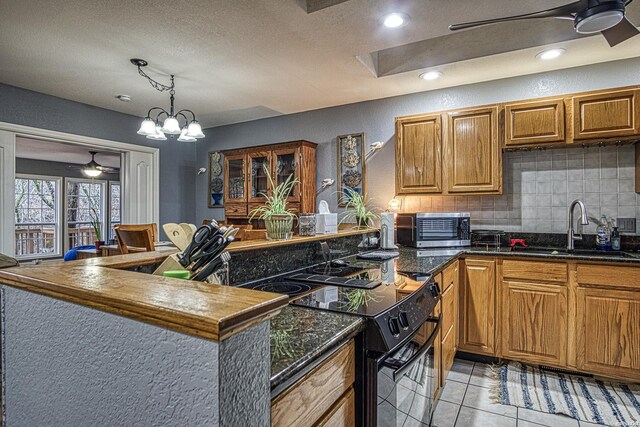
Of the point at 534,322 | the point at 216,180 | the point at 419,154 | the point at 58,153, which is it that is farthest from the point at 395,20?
the point at 58,153

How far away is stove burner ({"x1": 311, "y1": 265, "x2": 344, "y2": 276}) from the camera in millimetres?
1854

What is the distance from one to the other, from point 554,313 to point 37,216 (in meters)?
8.29

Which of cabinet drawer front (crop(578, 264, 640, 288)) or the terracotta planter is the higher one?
the terracotta planter

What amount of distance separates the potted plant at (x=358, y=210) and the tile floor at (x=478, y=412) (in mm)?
1576

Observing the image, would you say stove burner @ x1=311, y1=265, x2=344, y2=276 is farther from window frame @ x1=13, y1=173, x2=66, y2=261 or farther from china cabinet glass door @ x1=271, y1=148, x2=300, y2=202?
window frame @ x1=13, y1=173, x2=66, y2=261

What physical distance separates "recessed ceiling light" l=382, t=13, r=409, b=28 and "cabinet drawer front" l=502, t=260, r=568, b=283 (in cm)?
184

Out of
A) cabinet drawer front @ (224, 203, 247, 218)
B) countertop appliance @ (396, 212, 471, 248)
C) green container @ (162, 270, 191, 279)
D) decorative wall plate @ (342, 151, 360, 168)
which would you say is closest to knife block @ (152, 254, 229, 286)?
green container @ (162, 270, 191, 279)

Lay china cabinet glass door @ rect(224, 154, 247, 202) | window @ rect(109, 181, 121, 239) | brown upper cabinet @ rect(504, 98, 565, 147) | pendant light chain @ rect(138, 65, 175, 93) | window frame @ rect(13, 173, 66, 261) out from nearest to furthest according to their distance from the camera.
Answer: brown upper cabinet @ rect(504, 98, 565, 147), pendant light chain @ rect(138, 65, 175, 93), china cabinet glass door @ rect(224, 154, 247, 202), window frame @ rect(13, 173, 66, 261), window @ rect(109, 181, 121, 239)

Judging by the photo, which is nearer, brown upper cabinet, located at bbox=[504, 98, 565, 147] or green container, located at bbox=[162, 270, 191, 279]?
green container, located at bbox=[162, 270, 191, 279]

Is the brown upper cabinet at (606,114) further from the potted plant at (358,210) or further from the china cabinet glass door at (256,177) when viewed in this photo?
the china cabinet glass door at (256,177)

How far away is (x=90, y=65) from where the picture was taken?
292 centimetres

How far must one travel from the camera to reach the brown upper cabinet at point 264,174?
4.00 m

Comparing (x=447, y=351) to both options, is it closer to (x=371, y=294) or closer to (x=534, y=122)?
(x=371, y=294)

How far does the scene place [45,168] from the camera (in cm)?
705
